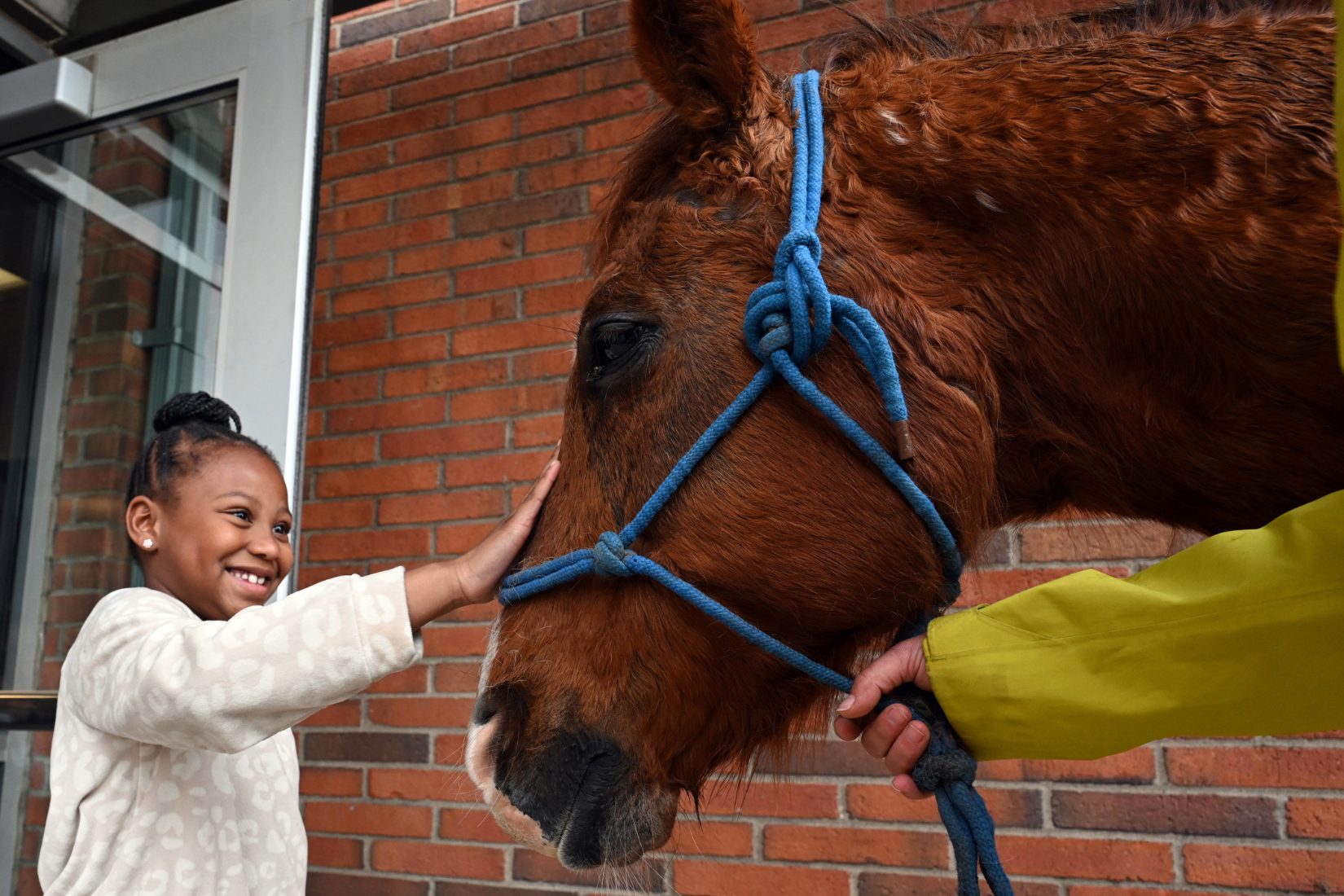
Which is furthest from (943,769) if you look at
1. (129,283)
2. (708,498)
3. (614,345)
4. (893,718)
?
(129,283)

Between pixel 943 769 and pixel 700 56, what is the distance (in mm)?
817

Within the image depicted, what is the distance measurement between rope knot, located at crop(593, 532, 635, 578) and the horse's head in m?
0.02

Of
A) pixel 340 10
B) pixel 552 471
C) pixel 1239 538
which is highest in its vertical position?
pixel 340 10

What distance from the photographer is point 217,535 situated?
1423mm

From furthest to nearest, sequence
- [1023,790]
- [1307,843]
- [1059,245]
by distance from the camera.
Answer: [1023,790], [1307,843], [1059,245]

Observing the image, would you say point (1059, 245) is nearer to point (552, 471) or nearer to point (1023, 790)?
point (552, 471)

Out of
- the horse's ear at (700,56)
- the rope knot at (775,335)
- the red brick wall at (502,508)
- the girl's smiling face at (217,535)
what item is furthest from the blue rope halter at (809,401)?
the red brick wall at (502,508)

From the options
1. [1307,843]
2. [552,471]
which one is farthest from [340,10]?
[1307,843]

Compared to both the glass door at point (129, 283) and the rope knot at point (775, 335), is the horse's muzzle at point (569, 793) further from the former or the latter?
the glass door at point (129, 283)

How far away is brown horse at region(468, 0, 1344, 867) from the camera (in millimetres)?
921

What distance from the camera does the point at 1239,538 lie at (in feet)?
2.75

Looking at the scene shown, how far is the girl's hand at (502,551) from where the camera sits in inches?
47.5

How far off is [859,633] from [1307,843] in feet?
4.42

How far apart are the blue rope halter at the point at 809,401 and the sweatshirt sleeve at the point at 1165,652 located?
69 millimetres
